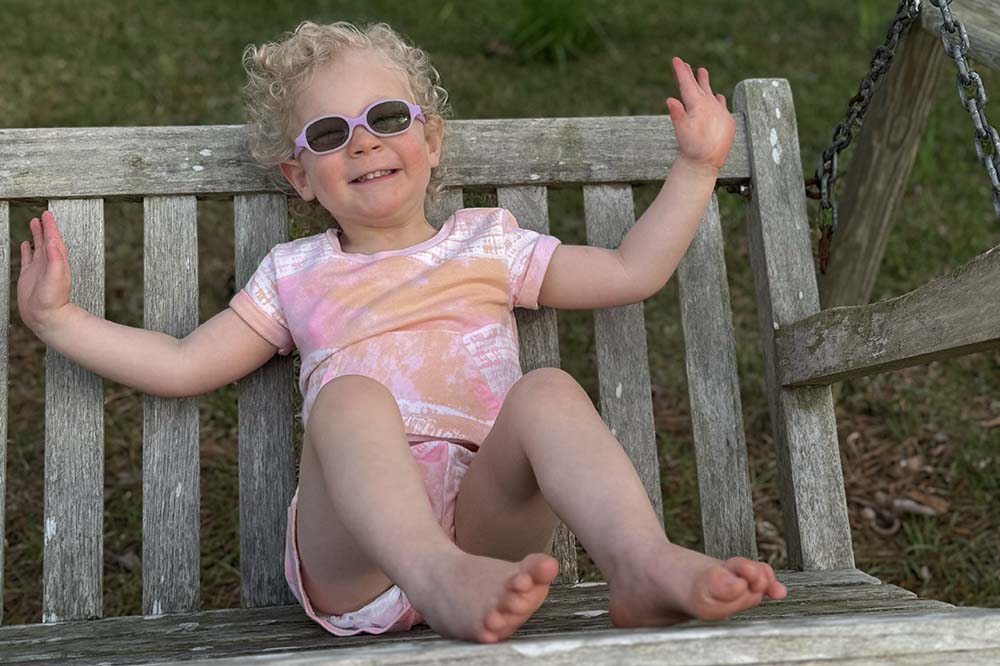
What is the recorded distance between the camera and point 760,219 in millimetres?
2262

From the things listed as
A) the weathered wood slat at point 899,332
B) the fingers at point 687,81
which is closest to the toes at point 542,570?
the weathered wood slat at point 899,332

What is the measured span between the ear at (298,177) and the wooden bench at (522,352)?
10 cm

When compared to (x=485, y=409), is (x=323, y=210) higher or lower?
higher

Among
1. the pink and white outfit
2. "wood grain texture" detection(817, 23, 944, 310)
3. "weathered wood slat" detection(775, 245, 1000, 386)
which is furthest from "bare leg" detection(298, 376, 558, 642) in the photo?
"wood grain texture" detection(817, 23, 944, 310)

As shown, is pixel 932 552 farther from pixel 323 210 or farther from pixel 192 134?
pixel 192 134

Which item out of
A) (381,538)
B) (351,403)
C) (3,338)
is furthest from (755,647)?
(3,338)

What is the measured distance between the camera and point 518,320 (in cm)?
226

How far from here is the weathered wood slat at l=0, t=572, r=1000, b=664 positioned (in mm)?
1523

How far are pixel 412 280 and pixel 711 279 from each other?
2.09 feet

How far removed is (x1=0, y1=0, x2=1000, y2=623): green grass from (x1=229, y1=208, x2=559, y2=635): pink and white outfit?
0.94 ft

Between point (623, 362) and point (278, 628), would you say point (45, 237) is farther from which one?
point (623, 362)

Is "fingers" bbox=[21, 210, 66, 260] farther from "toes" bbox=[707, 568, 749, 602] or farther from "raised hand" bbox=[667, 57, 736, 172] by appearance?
"toes" bbox=[707, 568, 749, 602]

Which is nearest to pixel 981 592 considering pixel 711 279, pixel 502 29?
pixel 711 279

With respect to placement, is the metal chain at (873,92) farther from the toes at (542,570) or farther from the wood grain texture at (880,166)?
the toes at (542,570)
